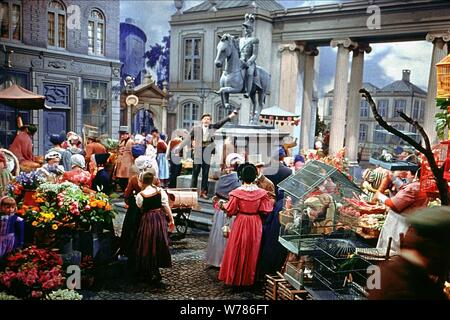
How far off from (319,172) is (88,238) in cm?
259

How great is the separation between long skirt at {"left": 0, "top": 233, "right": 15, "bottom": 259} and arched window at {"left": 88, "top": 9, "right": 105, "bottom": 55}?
4873 mm

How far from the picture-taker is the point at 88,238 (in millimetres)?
4250

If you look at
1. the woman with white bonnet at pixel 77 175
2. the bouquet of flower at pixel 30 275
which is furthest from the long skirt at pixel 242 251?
the woman with white bonnet at pixel 77 175

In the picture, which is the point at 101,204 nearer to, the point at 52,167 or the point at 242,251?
the point at 52,167

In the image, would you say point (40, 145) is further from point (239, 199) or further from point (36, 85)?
point (239, 199)

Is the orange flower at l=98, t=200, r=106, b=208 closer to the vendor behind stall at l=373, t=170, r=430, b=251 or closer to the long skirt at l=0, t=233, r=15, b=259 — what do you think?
the long skirt at l=0, t=233, r=15, b=259

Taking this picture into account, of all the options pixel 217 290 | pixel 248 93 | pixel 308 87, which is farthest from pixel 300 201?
pixel 308 87

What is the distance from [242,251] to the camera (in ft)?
14.0

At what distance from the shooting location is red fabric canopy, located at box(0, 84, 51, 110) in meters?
5.70

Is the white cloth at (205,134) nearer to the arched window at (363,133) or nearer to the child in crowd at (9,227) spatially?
the child in crowd at (9,227)

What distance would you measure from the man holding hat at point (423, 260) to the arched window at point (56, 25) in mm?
6723

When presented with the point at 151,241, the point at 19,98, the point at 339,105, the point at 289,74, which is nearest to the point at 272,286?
the point at 151,241

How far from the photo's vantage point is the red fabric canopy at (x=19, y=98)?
18.7 feet

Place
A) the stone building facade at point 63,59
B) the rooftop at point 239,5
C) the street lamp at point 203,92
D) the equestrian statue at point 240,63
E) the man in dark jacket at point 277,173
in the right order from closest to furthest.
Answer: the man in dark jacket at point 277,173 → the stone building facade at point 63,59 → the equestrian statue at point 240,63 → the rooftop at point 239,5 → the street lamp at point 203,92
